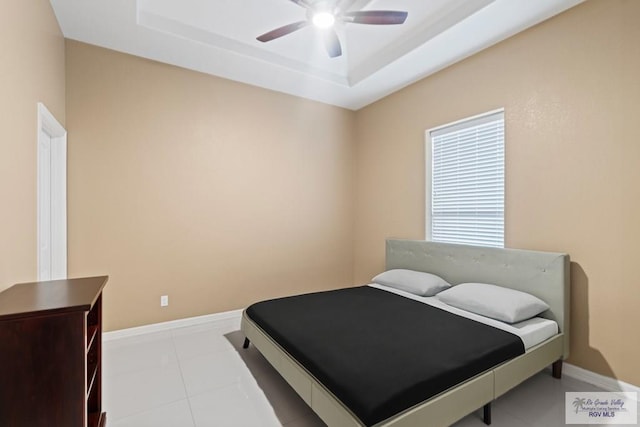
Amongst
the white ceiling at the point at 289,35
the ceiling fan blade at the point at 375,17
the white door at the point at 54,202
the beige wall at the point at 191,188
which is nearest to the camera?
the ceiling fan blade at the point at 375,17

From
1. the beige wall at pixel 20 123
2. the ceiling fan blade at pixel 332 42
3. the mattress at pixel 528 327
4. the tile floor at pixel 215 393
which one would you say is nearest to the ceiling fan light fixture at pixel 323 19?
the ceiling fan blade at pixel 332 42

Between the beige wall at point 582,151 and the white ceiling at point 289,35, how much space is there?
27 centimetres

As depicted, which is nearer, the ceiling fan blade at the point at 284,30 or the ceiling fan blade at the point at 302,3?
the ceiling fan blade at the point at 302,3

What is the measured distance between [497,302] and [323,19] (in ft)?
8.44

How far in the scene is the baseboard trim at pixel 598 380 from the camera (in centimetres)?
221

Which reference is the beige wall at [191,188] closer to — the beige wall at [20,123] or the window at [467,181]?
the beige wall at [20,123]

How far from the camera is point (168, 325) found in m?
3.37

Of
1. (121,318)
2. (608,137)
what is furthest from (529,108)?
(121,318)

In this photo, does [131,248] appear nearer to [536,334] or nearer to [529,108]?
[536,334]

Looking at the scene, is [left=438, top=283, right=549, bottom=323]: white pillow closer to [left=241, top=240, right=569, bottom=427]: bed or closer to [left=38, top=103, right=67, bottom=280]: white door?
[left=241, top=240, right=569, bottom=427]: bed

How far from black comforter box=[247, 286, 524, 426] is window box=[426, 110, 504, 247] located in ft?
3.62

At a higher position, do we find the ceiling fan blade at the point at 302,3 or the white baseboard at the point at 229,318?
the ceiling fan blade at the point at 302,3

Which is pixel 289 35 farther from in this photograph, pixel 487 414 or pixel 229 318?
pixel 487 414

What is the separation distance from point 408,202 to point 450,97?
4.29 feet
